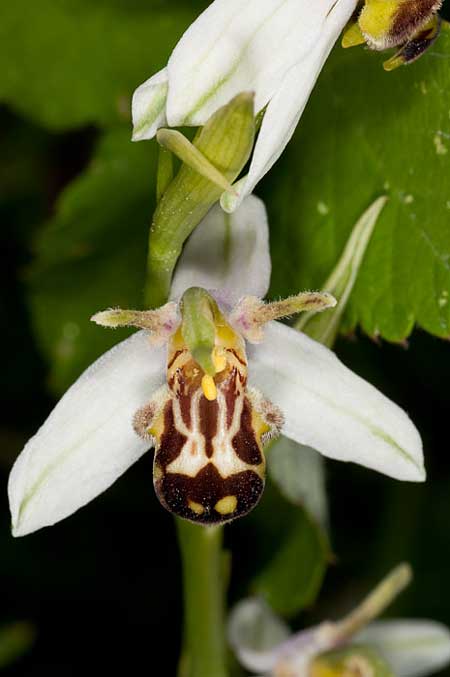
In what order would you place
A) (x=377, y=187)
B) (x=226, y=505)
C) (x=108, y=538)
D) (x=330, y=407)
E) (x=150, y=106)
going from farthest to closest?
1. (x=108, y=538)
2. (x=377, y=187)
3. (x=330, y=407)
4. (x=226, y=505)
5. (x=150, y=106)

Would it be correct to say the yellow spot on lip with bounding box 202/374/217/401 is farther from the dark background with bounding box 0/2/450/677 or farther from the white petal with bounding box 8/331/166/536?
the dark background with bounding box 0/2/450/677

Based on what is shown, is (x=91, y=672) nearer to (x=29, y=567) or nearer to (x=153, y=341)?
(x=29, y=567)

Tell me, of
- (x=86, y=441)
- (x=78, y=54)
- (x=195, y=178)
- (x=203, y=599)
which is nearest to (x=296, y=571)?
(x=203, y=599)

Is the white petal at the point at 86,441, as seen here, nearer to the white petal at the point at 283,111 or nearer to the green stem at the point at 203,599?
the green stem at the point at 203,599

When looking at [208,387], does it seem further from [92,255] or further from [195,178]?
[92,255]

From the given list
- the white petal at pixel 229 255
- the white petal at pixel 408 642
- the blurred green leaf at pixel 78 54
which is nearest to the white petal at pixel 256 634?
the white petal at pixel 408 642

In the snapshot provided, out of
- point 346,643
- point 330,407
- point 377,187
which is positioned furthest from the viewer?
point 346,643
